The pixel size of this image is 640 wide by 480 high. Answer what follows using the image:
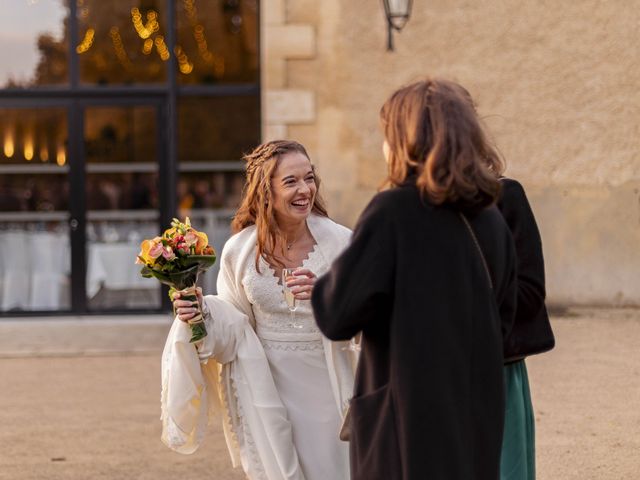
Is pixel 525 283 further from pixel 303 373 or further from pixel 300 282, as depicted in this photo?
pixel 303 373

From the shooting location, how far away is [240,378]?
4.23m

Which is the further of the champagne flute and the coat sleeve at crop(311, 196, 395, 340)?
the champagne flute

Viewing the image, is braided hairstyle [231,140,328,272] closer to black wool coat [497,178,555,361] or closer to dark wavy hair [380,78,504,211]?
black wool coat [497,178,555,361]

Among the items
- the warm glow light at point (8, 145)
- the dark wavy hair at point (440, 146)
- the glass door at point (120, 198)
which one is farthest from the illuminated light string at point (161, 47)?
the dark wavy hair at point (440, 146)

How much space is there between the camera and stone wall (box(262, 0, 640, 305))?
10859mm

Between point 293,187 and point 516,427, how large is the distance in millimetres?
1188

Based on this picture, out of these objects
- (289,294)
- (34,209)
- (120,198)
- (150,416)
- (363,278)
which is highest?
(363,278)

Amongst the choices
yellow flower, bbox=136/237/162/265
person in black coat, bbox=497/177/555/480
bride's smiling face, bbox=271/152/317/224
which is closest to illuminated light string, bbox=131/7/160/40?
bride's smiling face, bbox=271/152/317/224

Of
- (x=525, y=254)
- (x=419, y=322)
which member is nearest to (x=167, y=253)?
(x=525, y=254)

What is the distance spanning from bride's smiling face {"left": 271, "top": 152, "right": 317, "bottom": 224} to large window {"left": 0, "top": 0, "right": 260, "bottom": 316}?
7381 mm

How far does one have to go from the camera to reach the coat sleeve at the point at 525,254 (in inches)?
135

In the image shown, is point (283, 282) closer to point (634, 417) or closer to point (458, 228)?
point (458, 228)

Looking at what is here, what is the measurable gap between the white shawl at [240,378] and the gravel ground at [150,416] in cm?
143

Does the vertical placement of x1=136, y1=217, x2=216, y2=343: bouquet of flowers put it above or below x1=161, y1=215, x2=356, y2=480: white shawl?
above
